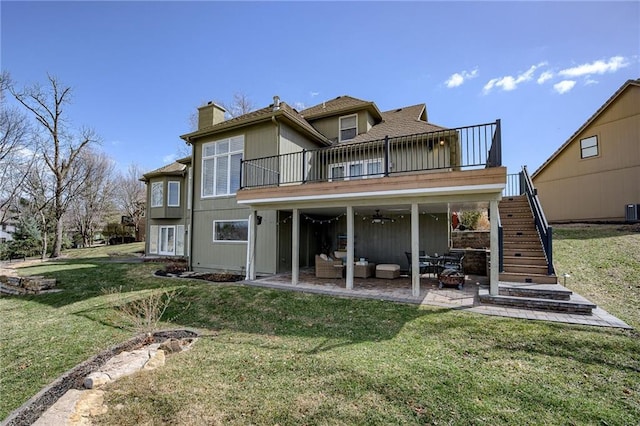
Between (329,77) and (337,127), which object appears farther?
(329,77)

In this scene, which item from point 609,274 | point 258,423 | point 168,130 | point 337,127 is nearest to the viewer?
Answer: point 258,423

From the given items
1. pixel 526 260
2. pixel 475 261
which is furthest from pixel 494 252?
pixel 475 261

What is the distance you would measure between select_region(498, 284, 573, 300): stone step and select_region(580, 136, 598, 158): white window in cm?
1245

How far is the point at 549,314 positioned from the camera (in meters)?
5.73

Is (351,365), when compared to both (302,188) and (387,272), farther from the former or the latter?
(387,272)

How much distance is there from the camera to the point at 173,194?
18484 mm

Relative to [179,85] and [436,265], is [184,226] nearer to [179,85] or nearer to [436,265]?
[179,85]

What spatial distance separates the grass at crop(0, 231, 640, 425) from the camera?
3.12m

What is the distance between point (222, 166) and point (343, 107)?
5.80 m

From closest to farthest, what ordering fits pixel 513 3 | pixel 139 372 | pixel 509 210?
pixel 139 372
pixel 513 3
pixel 509 210

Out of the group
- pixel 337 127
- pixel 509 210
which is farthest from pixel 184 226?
pixel 509 210

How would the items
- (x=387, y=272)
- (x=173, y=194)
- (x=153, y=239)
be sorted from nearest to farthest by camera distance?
(x=387, y=272) < (x=173, y=194) < (x=153, y=239)

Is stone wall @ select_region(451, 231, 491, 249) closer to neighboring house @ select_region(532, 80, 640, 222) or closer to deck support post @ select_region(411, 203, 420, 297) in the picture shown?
deck support post @ select_region(411, 203, 420, 297)

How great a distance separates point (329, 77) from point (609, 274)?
50.7 feet
